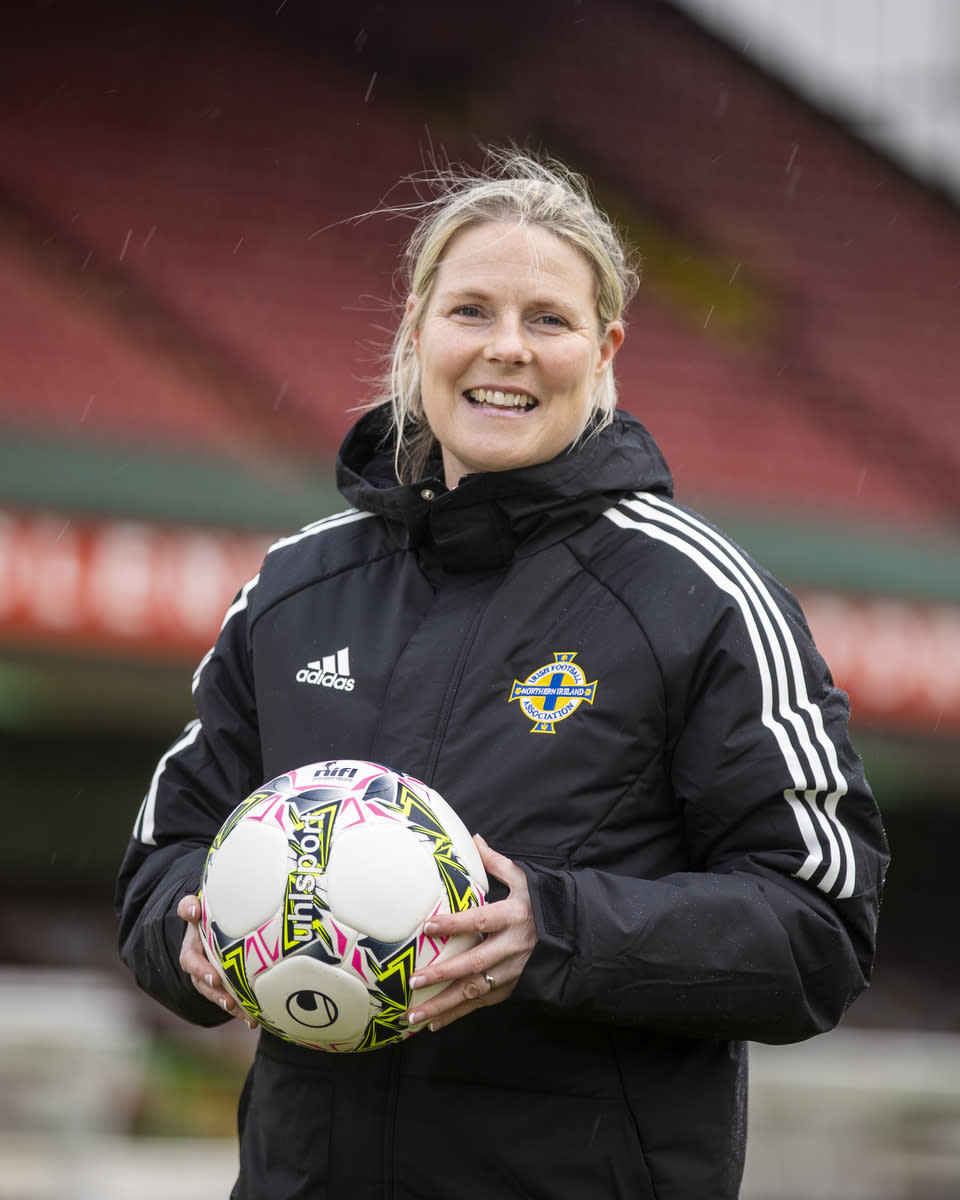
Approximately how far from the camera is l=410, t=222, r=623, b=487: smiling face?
226cm

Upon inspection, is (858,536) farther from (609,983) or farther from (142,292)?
(609,983)

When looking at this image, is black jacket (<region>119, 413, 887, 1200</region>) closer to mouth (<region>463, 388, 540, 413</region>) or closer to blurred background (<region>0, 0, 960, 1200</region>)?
mouth (<region>463, 388, 540, 413</region>)

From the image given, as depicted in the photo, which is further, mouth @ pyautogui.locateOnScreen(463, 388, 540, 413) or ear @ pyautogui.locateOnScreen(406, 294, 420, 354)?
ear @ pyautogui.locateOnScreen(406, 294, 420, 354)

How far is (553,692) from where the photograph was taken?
2131 mm

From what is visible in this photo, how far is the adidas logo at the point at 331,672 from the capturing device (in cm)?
225

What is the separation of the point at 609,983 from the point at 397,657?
56 cm

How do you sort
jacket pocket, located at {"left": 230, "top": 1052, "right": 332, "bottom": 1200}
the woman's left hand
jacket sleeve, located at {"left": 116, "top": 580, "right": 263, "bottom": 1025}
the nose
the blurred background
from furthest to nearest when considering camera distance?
the blurred background → jacket sleeve, located at {"left": 116, "top": 580, "right": 263, "bottom": 1025} → the nose → jacket pocket, located at {"left": 230, "top": 1052, "right": 332, "bottom": 1200} → the woman's left hand

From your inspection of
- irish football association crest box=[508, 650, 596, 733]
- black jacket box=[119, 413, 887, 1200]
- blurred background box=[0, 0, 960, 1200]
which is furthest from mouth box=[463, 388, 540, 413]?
blurred background box=[0, 0, 960, 1200]

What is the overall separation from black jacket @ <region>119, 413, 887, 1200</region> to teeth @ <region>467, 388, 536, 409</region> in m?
0.11

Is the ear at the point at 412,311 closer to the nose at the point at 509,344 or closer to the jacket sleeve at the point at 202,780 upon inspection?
the nose at the point at 509,344

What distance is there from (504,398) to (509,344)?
0.29 feet

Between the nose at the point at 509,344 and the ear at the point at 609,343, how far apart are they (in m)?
0.17

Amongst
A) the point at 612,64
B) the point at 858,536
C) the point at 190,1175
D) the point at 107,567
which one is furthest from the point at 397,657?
the point at 612,64

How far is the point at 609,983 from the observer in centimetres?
195
